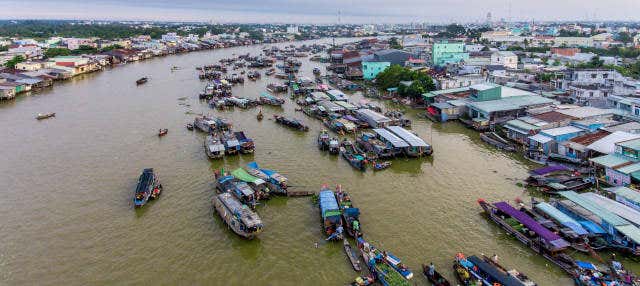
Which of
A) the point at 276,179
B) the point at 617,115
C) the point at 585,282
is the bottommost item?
the point at 585,282

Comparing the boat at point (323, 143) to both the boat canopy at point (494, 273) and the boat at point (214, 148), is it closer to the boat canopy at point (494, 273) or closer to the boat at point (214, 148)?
the boat at point (214, 148)

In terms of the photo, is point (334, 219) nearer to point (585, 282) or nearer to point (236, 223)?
point (236, 223)

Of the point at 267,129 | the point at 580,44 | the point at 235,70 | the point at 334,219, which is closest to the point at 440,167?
the point at 334,219

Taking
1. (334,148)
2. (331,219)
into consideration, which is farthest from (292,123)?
(331,219)

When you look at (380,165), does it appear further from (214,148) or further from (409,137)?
(214,148)

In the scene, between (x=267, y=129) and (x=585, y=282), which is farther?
(x=267, y=129)

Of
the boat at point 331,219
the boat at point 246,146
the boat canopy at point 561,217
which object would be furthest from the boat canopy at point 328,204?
the boat at point 246,146
